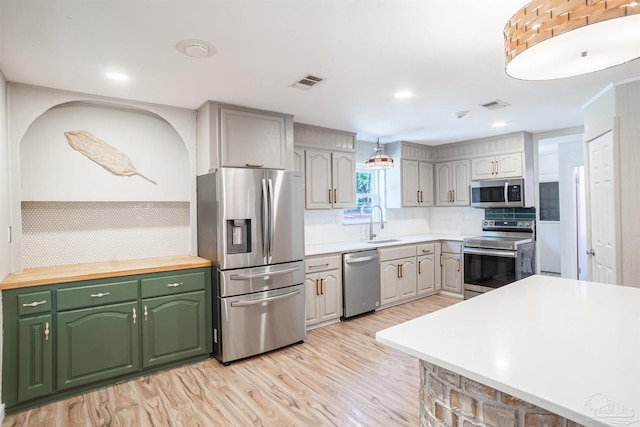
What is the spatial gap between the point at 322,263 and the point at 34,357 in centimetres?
251

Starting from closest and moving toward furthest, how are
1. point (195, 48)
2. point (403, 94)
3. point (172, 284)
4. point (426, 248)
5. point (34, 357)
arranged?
point (195, 48) < point (34, 357) < point (172, 284) < point (403, 94) < point (426, 248)

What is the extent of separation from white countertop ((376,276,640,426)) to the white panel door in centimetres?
151

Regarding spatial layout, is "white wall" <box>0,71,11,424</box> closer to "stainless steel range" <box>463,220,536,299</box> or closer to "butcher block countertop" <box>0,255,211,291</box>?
"butcher block countertop" <box>0,255,211,291</box>

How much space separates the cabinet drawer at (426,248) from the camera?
4820 millimetres

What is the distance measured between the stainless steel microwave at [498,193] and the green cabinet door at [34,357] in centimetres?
512

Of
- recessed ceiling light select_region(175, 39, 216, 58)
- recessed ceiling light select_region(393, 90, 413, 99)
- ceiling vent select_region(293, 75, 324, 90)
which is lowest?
recessed ceiling light select_region(175, 39, 216, 58)

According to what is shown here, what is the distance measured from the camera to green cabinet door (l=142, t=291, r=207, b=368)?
279 centimetres

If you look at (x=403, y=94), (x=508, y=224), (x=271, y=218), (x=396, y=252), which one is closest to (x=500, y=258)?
(x=508, y=224)

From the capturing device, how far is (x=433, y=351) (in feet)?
3.76

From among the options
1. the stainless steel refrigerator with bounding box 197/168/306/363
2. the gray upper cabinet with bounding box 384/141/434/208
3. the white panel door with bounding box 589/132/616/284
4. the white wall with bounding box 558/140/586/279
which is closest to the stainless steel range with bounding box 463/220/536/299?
the white panel door with bounding box 589/132/616/284

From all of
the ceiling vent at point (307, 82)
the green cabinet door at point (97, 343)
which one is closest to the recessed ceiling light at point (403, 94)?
the ceiling vent at point (307, 82)

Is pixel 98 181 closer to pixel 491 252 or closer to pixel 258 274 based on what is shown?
pixel 258 274

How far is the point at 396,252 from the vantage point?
14.9 ft

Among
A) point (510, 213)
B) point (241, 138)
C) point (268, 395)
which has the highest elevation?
point (241, 138)
